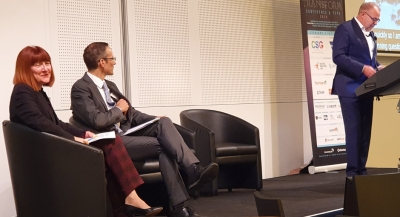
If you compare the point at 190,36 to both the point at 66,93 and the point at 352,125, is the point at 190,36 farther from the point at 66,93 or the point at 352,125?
the point at 352,125

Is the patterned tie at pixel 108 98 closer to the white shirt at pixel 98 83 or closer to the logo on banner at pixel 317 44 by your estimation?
the white shirt at pixel 98 83

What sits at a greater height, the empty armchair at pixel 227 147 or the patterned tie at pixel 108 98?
the patterned tie at pixel 108 98

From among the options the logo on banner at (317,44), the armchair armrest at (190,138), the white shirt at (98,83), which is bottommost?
the armchair armrest at (190,138)

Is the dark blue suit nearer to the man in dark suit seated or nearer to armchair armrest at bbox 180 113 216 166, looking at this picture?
armchair armrest at bbox 180 113 216 166

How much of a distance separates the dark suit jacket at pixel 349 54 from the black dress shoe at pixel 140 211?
6.12ft

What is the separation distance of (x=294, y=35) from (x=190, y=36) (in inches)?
60.8

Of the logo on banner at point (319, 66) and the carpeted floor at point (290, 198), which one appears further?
the logo on banner at point (319, 66)

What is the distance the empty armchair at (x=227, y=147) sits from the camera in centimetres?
465

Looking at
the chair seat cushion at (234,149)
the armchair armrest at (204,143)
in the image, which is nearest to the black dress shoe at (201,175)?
the armchair armrest at (204,143)

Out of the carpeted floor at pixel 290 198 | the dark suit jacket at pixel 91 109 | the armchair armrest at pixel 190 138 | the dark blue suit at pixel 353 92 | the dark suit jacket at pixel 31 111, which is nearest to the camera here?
the dark suit jacket at pixel 31 111

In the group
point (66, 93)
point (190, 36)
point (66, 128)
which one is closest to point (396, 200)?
point (66, 128)

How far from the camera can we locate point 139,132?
12.9 ft

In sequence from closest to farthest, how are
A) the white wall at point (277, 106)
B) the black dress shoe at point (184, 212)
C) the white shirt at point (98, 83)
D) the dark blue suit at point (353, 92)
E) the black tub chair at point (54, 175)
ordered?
the black tub chair at point (54, 175)
the black dress shoe at point (184, 212)
the white shirt at point (98, 83)
the dark blue suit at point (353, 92)
the white wall at point (277, 106)

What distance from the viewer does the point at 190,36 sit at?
552 centimetres
